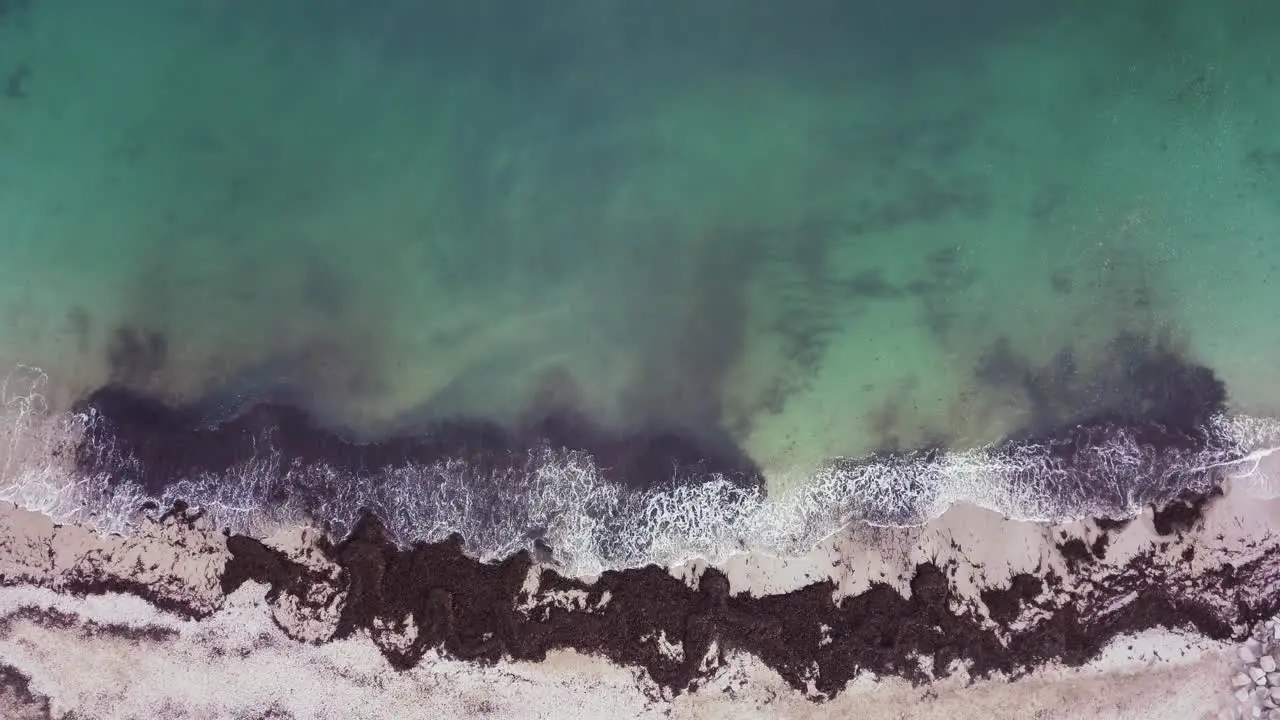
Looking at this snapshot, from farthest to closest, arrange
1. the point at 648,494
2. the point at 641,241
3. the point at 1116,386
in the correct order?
the point at 641,241 < the point at 1116,386 < the point at 648,494

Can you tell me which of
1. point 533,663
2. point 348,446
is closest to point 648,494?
point 533,663

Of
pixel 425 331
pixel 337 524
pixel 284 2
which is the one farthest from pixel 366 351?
pixel 284 2

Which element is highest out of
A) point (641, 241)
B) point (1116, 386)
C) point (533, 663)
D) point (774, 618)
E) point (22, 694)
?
point (641, 241)

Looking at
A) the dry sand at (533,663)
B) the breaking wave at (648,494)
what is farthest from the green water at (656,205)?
the dry sand at (533,663)

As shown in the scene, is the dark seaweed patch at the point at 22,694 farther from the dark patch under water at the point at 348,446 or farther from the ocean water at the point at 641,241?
the dark patch under water at the point at 348,446

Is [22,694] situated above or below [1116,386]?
below

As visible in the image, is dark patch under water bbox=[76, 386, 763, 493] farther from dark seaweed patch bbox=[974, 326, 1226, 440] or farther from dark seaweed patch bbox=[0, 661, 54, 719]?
dark seaweed patch bbox=[974, 326, 1226, 440]

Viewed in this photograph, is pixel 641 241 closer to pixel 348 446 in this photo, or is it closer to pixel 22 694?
pixel 348 446

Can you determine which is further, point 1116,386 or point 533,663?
point 1116,386
